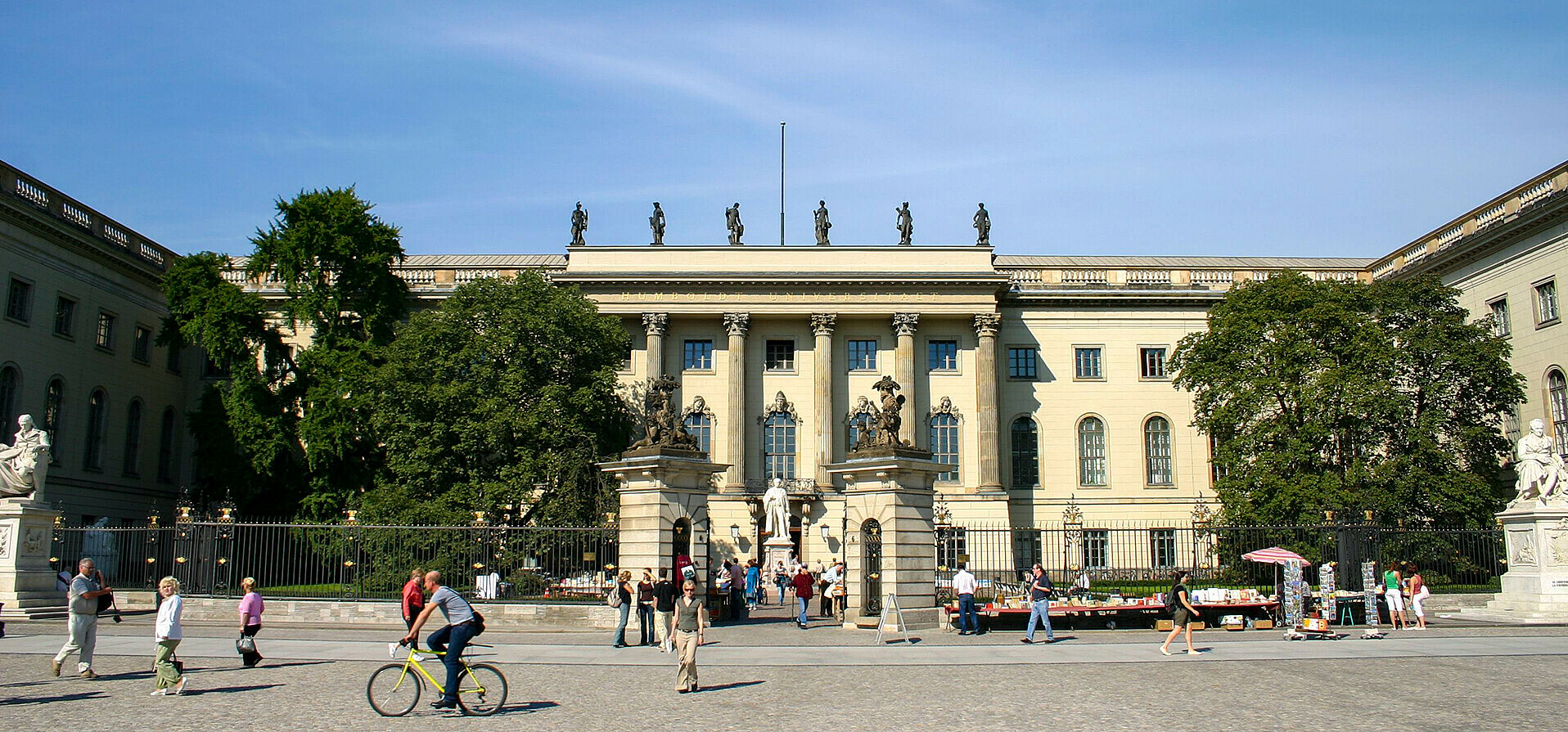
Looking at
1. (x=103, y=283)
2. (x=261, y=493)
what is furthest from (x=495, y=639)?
(x=103, y=283)

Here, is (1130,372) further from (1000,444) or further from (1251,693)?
(1251,693)

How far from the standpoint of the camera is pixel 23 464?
2664 cm

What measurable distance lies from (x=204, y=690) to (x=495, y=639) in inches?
321

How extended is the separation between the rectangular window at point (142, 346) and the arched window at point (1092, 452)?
42.7 meters

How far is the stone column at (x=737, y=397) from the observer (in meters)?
52.3

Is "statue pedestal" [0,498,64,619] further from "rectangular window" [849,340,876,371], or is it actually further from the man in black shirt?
"rectangular window" [849,340,876,371]

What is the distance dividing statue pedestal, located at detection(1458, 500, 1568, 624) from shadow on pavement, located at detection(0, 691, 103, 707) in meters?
28.4

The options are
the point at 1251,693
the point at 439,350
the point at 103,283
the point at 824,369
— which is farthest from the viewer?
the point at 824,369

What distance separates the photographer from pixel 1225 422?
43719 millimetres

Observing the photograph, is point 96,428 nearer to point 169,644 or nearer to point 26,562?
point 26,562

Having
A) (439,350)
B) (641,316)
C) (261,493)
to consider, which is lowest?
(261,493)

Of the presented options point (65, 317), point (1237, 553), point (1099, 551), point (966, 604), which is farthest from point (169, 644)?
point (1099, 551)

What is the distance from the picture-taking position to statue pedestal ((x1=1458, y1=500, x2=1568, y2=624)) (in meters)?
26.7

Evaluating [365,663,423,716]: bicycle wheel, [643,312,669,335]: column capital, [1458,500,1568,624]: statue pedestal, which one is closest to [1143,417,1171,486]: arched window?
[643,312,669,335]: column capital
